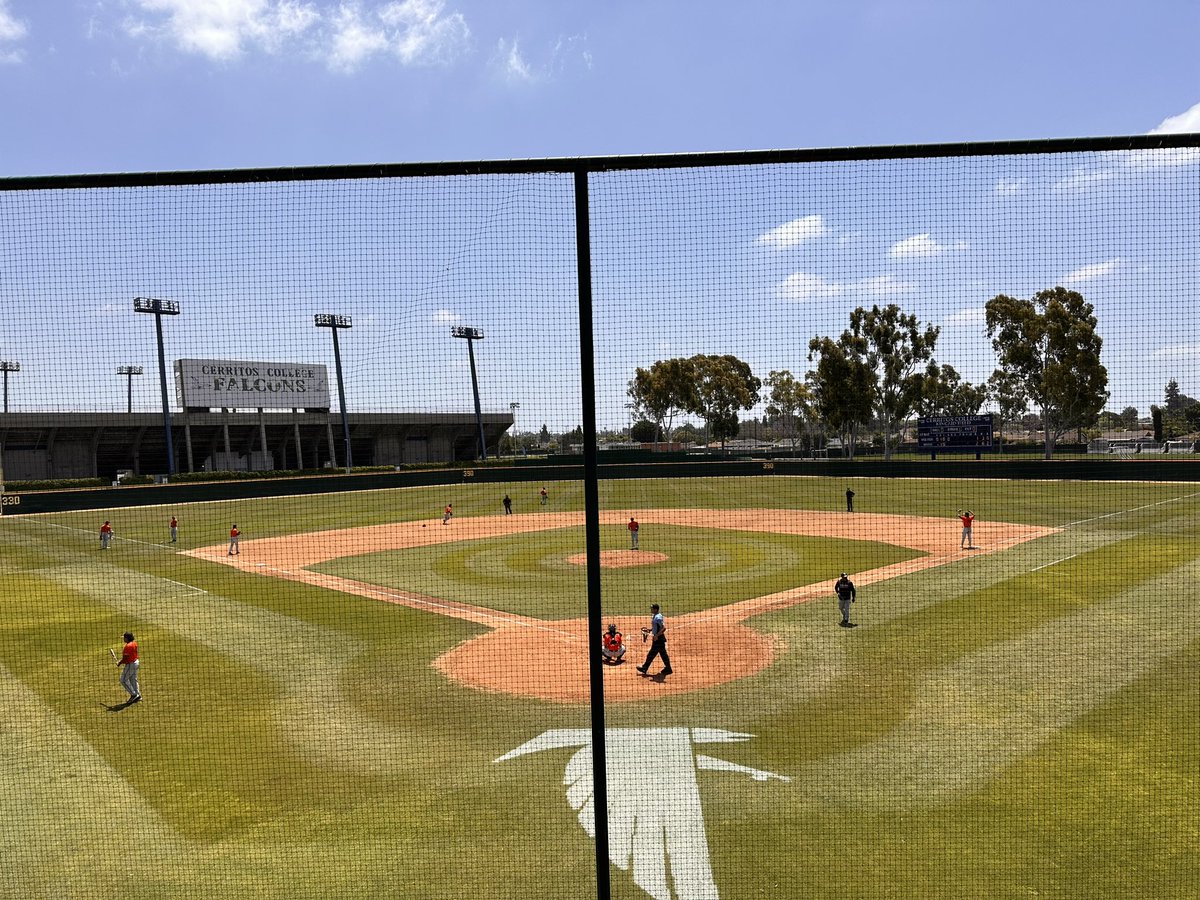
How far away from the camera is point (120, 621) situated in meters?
17.2

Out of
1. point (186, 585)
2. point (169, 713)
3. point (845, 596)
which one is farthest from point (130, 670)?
point (845, 596)

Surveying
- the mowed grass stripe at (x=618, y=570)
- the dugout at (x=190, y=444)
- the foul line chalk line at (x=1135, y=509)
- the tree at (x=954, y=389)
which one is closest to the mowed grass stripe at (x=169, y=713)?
the mowed grass stripe at (x=618, y=570)

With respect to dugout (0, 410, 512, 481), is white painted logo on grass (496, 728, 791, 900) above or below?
below

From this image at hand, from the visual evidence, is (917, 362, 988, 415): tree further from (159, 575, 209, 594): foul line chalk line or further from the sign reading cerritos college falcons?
(159, 575, 209, 594): foul line chalk line

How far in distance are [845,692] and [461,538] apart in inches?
857

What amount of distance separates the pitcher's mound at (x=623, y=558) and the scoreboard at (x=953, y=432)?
401 inches

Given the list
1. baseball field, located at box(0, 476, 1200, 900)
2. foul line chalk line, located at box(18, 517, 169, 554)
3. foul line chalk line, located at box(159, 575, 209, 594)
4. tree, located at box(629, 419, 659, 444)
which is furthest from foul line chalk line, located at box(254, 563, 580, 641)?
foul line chalk line, located at box(18, 517, 169, 554)

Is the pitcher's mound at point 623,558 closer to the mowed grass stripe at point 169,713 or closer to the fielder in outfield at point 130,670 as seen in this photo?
the mowed grass stripe at point 169,713

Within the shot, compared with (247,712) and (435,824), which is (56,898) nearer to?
(435,824)

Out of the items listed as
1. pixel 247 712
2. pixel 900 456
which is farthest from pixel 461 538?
pixel 900 456

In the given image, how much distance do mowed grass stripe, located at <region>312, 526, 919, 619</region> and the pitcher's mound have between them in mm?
426

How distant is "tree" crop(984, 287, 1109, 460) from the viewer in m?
7.89

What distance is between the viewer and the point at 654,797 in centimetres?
860

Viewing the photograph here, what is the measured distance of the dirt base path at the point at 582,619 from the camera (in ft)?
42.2
